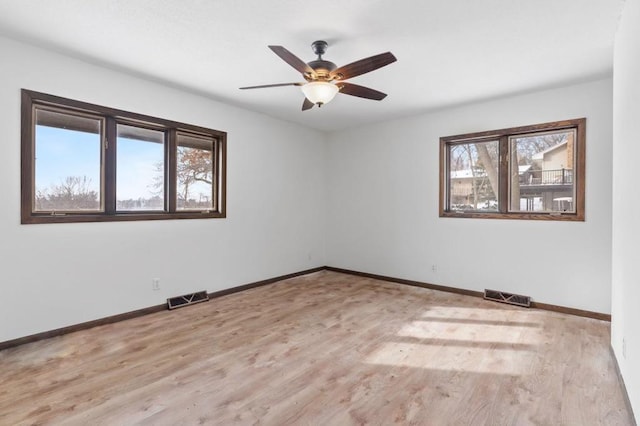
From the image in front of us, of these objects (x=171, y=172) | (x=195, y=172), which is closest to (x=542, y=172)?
(x=195, y=172)

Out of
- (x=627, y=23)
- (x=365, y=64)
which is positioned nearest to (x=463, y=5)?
(x=365, y=64)

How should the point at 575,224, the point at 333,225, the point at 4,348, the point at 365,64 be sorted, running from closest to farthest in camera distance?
the point at 365,64 → the point at 4,348 → the point at 575,224 → the point at 333,225

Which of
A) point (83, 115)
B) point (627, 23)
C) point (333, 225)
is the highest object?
point (627, 23)

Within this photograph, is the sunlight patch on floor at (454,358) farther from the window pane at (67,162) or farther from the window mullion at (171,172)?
the window pane at (67,162)

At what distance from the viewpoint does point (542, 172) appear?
3.93 m

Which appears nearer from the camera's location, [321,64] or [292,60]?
[292,60]

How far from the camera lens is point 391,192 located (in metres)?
5.17

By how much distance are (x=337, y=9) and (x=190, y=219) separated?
2919 mm

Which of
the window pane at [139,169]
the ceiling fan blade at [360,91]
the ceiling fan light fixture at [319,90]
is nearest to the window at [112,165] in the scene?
the window pane at [139,169]

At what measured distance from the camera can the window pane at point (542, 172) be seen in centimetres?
376

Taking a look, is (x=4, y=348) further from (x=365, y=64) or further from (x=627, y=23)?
(x=627, y=23)

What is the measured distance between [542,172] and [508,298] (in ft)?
5.27

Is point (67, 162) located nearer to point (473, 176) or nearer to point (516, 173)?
point (473, 176)

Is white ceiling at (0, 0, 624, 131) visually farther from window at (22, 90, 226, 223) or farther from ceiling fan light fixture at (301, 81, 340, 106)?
window at (22, 90, 226, 223)
